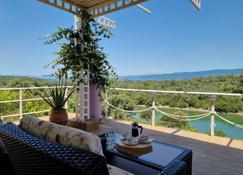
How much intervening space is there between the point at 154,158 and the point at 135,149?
200mm

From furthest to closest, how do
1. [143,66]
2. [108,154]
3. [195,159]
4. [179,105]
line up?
1. [143,66]
2. [179,105]
3. [195,159]
4. [108,154]

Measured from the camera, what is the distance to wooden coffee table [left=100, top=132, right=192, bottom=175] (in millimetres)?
1762

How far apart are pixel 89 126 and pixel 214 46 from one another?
15.7 metres

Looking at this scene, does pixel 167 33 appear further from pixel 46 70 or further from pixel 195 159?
pixel 195 159

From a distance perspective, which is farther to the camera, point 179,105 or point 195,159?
point 179,105

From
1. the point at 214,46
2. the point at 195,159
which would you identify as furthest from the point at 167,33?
the point at 195,159

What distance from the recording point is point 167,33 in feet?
55.2

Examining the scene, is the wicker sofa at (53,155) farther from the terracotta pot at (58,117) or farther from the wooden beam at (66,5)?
the wooden beam at (66,5)

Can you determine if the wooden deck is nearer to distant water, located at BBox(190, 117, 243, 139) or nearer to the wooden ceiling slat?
distant water, located at BBox(190, 117, 243, 139)

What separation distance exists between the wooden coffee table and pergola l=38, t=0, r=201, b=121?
2603 millimetres

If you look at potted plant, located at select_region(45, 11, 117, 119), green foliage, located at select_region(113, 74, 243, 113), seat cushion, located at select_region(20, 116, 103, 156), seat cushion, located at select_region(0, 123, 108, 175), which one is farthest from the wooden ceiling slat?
seat cushion, located at select_region(0, 123, 108, 175)

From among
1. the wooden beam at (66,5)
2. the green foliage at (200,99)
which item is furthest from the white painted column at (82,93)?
the green foliage at (200,99)

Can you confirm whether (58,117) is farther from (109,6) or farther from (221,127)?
(221,127)

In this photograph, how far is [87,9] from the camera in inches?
186
